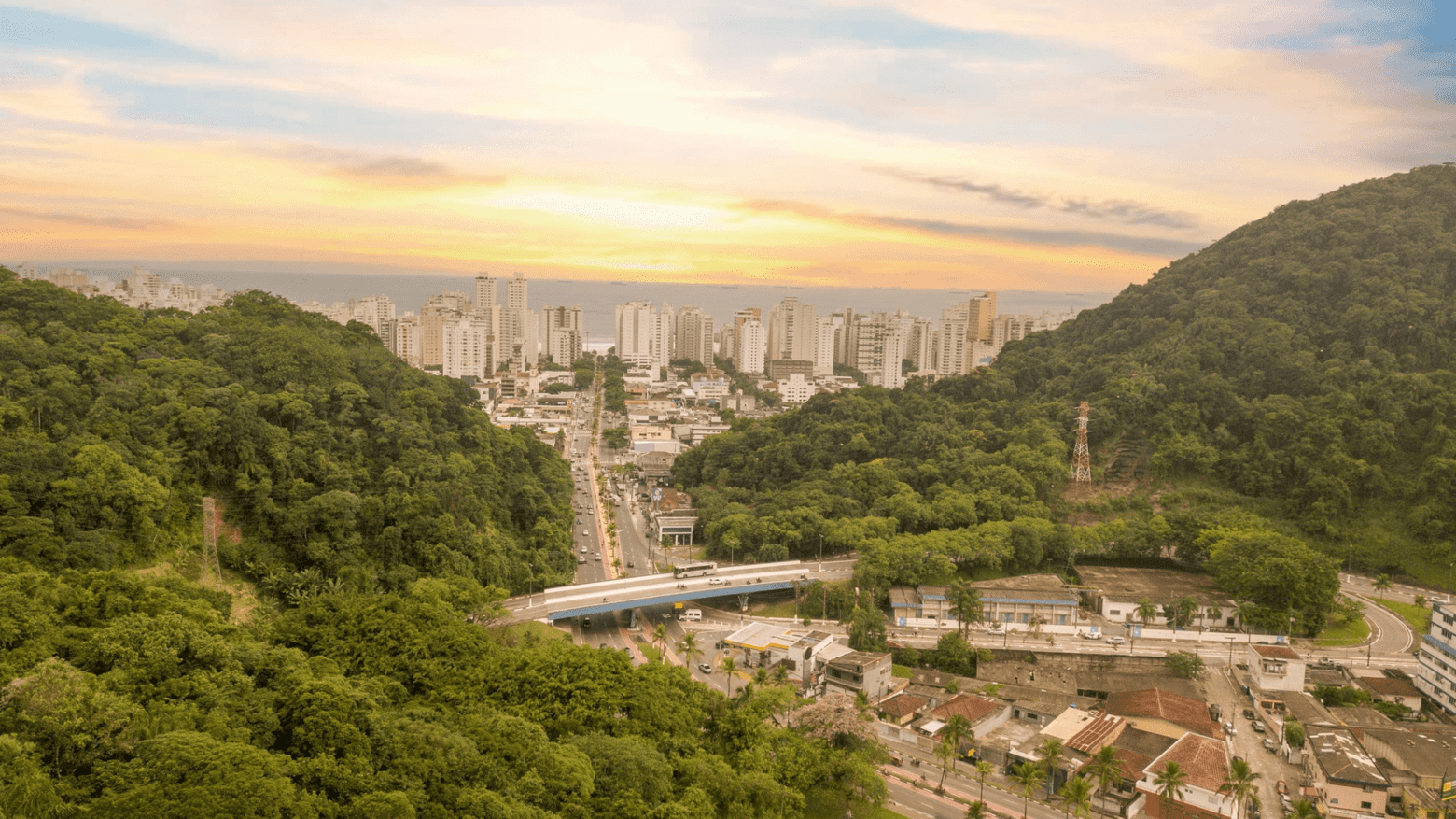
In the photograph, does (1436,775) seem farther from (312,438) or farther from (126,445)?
(126,445)

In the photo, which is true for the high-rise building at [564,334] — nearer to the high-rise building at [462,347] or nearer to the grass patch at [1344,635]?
the high-rise building at [462,347]

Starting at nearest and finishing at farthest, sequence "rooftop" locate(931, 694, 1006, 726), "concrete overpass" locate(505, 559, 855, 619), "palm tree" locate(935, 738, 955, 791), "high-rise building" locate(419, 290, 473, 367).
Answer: "palm tree" locate(935, 738, 955, 791)
"rooftop" locate(931, 694, 1006, 726)
"concrete overpass" locate(505, 559, 855, 619)
"high-rise building" locate(419, 290, 473, 367)

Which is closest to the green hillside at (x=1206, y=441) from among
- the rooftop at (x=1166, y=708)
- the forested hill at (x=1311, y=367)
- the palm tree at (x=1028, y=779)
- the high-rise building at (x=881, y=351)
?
the forested hill at (x=1311, y=367)

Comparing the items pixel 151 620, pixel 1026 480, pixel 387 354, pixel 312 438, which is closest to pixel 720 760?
pixel 151 620

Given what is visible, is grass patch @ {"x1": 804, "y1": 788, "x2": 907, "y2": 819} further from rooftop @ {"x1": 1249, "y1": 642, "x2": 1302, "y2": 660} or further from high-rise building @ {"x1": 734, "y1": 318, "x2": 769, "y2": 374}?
high-rise building @ {"x1": 734, "y1": 318, "x2": 769, "y2": 374}

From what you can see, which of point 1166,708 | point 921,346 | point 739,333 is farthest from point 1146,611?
point 739,333

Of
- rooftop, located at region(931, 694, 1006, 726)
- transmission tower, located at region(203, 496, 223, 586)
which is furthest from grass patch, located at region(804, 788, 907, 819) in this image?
transmission tower, located at region(203, 496, 223, 586)

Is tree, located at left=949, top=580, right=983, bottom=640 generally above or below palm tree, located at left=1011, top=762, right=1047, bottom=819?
above
